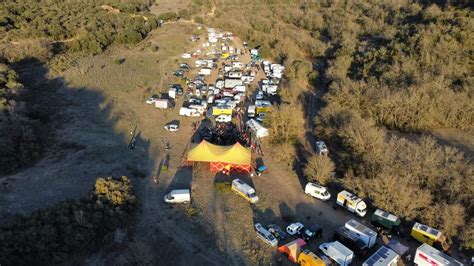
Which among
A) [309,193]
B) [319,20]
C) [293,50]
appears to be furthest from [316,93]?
[319,20]

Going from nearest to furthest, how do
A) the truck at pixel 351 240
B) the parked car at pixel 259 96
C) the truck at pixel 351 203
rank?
the truck at pixel 351 240
the truck at pixel 351 203
the parked car at pixel 259 96

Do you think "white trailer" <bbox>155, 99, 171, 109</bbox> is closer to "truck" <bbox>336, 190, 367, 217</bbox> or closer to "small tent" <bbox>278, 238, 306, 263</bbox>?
"truck" <bbox>336, 190, 367, 217</bbox>

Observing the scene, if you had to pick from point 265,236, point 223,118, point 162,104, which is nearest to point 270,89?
point 223,118

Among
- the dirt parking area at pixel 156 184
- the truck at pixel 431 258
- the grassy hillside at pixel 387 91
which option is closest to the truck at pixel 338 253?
the dirt parking area at pixel 156 184

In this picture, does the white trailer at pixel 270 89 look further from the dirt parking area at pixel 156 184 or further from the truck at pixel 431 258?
the truck at pixel 431 258

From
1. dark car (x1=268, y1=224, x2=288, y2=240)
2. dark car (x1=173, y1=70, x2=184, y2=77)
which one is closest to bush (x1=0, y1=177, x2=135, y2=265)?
dark car (x1=268, y1=224, x2=288, y2=240)
